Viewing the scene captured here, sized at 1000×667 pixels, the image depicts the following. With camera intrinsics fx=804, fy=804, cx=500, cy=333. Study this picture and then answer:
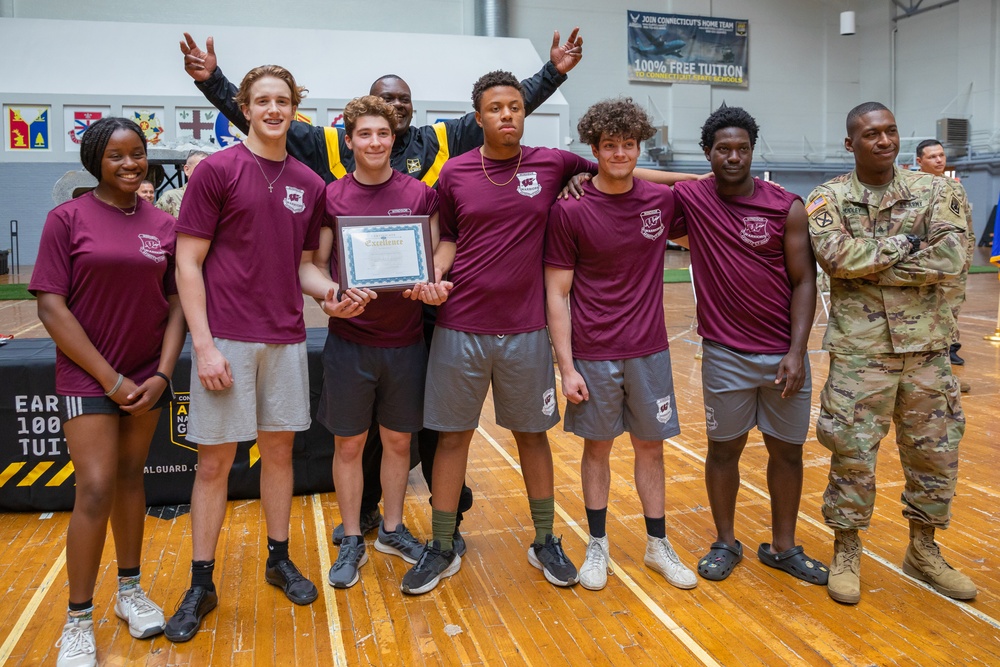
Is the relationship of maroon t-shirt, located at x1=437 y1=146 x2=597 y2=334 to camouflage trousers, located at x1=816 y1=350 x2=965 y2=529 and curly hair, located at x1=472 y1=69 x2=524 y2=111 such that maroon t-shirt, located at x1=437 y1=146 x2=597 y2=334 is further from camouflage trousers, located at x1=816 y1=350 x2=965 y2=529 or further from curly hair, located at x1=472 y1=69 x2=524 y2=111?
camouflage trousers, located at x1=816 y1=350 x2=965 y2=529

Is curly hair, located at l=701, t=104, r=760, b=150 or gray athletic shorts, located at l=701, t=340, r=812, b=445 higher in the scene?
curly hair, located at l=701, t=104, r=760, b=150

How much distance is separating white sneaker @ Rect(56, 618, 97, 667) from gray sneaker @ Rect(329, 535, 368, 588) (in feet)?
2.96

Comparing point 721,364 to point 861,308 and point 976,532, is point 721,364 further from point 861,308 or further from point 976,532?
point 976,532

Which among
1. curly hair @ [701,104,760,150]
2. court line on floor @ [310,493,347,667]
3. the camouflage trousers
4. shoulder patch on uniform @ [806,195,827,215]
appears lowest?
court line on floor @ [310,493,347,667]

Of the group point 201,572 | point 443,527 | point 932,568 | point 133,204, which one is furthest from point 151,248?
point 932,568

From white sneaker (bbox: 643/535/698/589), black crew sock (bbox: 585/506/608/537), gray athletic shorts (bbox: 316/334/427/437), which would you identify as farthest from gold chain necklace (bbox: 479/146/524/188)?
white sneaker (bbox: 643/535/698/589)

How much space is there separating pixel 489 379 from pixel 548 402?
26cm

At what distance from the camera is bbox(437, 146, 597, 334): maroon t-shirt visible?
318 centimetres

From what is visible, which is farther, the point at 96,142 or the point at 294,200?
the point at 294,200

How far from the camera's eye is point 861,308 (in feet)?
10.3

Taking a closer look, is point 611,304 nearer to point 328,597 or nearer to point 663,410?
point 663,410

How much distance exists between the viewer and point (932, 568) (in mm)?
3215

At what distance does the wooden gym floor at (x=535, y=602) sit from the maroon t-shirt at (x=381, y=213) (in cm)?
104

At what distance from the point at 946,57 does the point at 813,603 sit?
23440 mm
